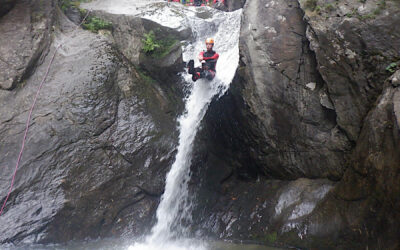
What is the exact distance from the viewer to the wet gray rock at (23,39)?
767 cm

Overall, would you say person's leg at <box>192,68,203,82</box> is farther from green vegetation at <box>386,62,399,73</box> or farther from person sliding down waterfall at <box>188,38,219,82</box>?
green vegetation at <box>386,62,399,73</box>

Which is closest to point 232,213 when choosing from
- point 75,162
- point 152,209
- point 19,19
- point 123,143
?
point 152,209

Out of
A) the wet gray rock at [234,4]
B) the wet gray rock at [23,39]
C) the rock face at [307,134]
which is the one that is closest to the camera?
the rock face at [307,134]

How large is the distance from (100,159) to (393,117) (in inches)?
245

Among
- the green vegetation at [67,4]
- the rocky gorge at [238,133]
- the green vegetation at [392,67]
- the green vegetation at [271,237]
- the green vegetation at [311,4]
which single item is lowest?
the green vegetation at [271,237]

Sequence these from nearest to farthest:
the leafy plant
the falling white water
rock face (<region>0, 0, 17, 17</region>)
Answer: the falling white water, rock face (<region>0, 0, 17, 17</region>), the leafy plant

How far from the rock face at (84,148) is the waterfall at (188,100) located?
0.33 m

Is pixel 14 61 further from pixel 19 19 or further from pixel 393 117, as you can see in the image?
pixel 393 117

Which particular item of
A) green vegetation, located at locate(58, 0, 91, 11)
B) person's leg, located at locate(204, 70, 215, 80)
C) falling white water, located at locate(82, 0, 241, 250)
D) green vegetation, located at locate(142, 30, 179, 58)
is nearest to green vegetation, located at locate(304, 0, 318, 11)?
falling white water, located at locate(82, 0, 241, 250)

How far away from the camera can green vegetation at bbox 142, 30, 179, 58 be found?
9367 mm

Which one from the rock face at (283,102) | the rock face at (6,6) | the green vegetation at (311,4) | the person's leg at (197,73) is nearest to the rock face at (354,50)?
the green vegetation at (311,4)

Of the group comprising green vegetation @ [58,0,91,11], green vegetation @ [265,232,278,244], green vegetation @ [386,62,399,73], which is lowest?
green vegetation @ [265,232,278,244]

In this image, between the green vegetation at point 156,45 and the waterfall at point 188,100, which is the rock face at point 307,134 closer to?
the waterfall at point 188,100

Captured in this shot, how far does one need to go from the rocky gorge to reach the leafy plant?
15.2 inches
